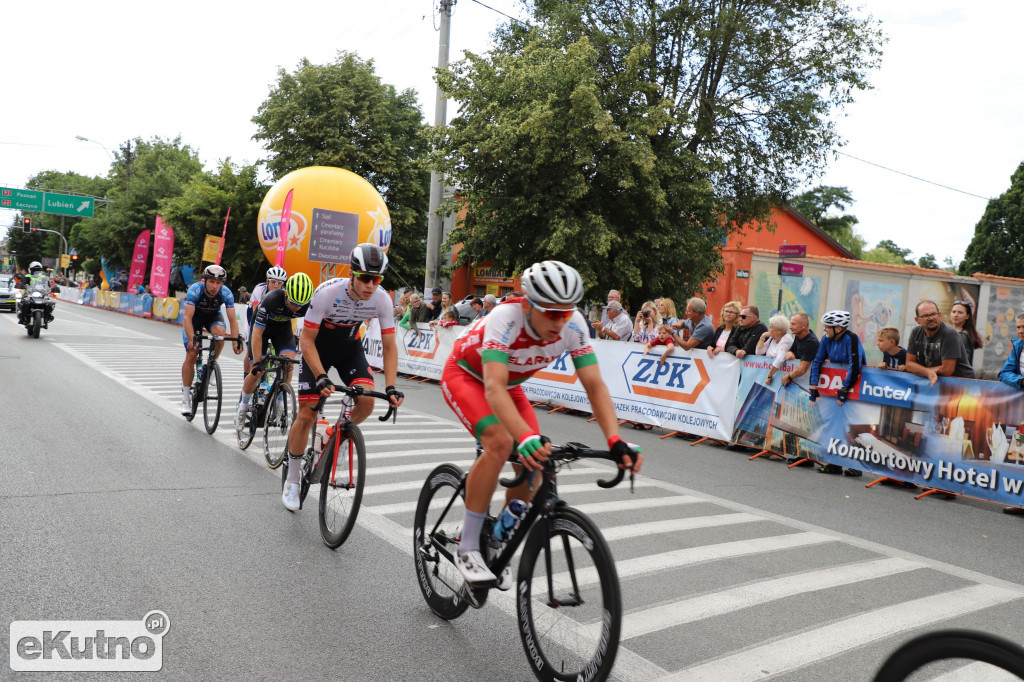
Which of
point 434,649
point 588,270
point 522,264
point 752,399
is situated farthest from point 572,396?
point 434,649

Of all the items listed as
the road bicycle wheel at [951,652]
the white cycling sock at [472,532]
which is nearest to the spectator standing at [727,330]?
the white cycling sock at [472,532]

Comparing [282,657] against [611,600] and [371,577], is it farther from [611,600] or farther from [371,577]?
[611,600]

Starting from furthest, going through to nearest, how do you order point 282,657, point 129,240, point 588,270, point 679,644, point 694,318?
point 129,240, point 588,270, point 694,318, point 679,644, point 282,657

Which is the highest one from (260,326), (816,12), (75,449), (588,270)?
(816,12)

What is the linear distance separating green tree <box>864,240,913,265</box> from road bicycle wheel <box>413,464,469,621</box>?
243 ft

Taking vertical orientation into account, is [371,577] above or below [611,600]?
below

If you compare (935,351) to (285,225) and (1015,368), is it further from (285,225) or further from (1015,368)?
(285,225)

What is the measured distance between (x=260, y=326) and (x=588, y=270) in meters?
11.0

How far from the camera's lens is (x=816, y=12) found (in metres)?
20.4

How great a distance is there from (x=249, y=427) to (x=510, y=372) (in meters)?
5.02

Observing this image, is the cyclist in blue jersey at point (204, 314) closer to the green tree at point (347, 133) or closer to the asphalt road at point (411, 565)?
the asphalt road at point (411, 565)

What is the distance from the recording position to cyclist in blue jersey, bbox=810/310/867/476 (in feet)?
29.9

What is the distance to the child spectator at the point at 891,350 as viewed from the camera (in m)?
9.12

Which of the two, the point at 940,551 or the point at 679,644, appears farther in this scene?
the point at 940,551
